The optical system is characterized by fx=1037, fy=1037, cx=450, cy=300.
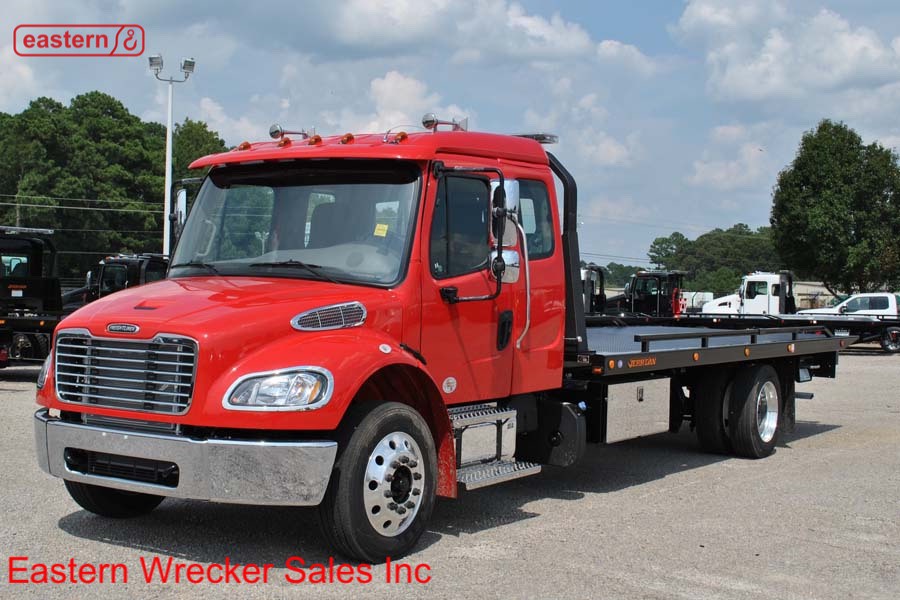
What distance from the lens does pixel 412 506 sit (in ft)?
21.0

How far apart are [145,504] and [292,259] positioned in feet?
7.00

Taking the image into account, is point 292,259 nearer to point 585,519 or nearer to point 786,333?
point 585,519

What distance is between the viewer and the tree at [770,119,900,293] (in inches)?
1649

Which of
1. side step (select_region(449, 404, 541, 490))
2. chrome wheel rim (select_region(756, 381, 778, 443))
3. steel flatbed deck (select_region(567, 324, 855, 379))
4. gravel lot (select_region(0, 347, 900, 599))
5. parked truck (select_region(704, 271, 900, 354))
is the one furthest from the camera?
parked truck (select_region(704, 271, 900, 354))

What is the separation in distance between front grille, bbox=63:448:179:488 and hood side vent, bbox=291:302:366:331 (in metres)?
1.09

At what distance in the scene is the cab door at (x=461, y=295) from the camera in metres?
6.84

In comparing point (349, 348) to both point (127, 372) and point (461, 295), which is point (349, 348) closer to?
point (461, 295)

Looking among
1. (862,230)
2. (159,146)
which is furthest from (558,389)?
(159,146)

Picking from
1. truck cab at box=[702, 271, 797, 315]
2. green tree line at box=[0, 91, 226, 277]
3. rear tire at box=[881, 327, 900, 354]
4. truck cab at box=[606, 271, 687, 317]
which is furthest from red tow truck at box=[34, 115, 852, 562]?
green tree line at box=[0, 91, 226, 277]

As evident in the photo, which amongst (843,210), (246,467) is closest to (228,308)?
(246,467)

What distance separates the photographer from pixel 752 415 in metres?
10.5

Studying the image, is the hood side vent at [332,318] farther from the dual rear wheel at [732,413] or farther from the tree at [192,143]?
the tree at [192,143]

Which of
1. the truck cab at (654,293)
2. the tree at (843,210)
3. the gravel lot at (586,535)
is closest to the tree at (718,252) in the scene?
the tree at (843,210)

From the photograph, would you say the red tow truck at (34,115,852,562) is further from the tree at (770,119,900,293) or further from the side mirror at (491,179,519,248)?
the tree at (770,119,900,293)
